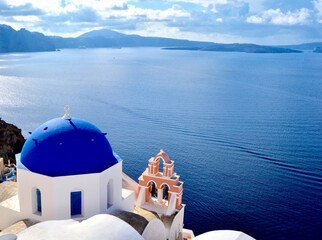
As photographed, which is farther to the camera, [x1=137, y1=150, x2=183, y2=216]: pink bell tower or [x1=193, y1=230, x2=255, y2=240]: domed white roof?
[x1=137, y1=150, x2=183, y2=216]: pink bell tower

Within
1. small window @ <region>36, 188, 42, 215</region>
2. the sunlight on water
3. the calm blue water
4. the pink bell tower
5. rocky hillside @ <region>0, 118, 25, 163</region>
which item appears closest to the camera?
small window @ <region>36, 188, 42, 215</region>

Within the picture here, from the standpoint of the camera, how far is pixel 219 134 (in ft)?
117

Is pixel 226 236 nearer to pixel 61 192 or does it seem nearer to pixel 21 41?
pixel 61 192

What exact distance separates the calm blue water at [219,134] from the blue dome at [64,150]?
38.6 ft

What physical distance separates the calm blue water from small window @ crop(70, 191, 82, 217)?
1083 centimetres

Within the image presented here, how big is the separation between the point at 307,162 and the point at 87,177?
904 inches

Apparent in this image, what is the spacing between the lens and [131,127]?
1513 inches

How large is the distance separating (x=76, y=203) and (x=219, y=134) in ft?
82.2

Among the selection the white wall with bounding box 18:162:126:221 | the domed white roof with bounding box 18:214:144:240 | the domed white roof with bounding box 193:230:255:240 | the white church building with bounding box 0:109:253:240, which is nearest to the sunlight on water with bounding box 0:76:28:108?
the white church building with bounding box 0:109:253:240

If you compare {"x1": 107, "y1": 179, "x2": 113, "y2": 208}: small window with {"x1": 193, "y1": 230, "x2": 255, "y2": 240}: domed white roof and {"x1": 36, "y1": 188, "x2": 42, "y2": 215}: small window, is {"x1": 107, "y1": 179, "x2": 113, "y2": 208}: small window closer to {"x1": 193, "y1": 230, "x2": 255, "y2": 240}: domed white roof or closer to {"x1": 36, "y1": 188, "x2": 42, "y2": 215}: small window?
→ {"x1": 36, "y1": 188, "x2": 42, "y2": 215}: small window

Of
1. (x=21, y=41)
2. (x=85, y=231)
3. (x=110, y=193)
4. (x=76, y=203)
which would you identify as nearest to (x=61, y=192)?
(x=76, y=203)

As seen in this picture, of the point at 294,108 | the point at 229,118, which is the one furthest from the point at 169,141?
the point at 294,108

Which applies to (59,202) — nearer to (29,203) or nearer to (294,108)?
(29,203)

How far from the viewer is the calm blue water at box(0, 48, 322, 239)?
74.9 feet
